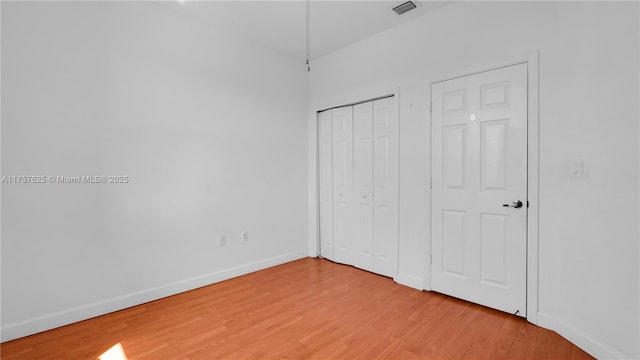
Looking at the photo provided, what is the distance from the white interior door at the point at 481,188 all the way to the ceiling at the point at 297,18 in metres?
1.02

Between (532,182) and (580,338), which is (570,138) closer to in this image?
(532,182)

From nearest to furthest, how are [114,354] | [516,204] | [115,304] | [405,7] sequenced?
[114,354] < [516,204] < [115,304] < [405,7]

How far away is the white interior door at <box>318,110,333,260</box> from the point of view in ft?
14.0

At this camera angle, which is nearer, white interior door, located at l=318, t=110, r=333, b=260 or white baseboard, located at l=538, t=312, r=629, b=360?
white baseboard, located at l=538, t=312, r=629, b=360

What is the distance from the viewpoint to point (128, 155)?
283 cm

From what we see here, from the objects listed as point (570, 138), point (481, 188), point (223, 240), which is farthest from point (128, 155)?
point (570, 138)

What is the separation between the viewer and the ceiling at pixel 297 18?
9.73ft

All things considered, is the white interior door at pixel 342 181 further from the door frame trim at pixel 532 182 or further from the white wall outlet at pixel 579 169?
the white wall outlet at pixel 579 169

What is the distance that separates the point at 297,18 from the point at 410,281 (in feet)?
10.5

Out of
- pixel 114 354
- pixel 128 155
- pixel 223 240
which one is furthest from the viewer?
pixel 223 240

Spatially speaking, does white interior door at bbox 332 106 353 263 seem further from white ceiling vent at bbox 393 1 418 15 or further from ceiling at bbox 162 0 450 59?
white ceiling vent at bbox 393 1 418 15

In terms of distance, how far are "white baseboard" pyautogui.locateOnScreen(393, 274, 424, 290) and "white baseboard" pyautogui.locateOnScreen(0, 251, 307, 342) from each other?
1.76 m

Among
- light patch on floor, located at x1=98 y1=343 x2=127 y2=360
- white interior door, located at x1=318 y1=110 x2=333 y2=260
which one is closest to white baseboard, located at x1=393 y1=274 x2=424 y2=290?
white interior door, located at x1=318 y1=110 x2=333 y2=260

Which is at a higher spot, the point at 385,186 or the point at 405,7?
the point at 405,7
